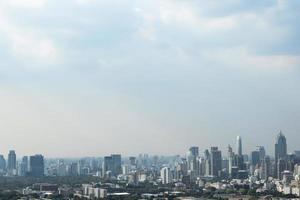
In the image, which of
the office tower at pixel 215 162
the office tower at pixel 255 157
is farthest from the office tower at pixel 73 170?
the office tower at pixel 255 157

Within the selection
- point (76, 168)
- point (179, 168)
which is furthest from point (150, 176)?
point (76, 168)

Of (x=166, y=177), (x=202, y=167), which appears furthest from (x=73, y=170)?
(x=166, y=177)

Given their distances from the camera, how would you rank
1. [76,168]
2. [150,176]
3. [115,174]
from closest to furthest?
1. [150,176]
2. [115,174]
3. [76,168]

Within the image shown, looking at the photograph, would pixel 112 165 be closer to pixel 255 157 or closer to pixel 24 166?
pixel 24 166

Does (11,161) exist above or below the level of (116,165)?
above

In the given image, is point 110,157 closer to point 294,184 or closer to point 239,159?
point 239,159

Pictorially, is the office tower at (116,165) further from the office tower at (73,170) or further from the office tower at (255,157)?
the office tower at (255,157)

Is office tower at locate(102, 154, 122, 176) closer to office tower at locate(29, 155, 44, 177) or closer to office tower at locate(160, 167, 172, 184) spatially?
office tower at locate(29, 155, 44, 177)
